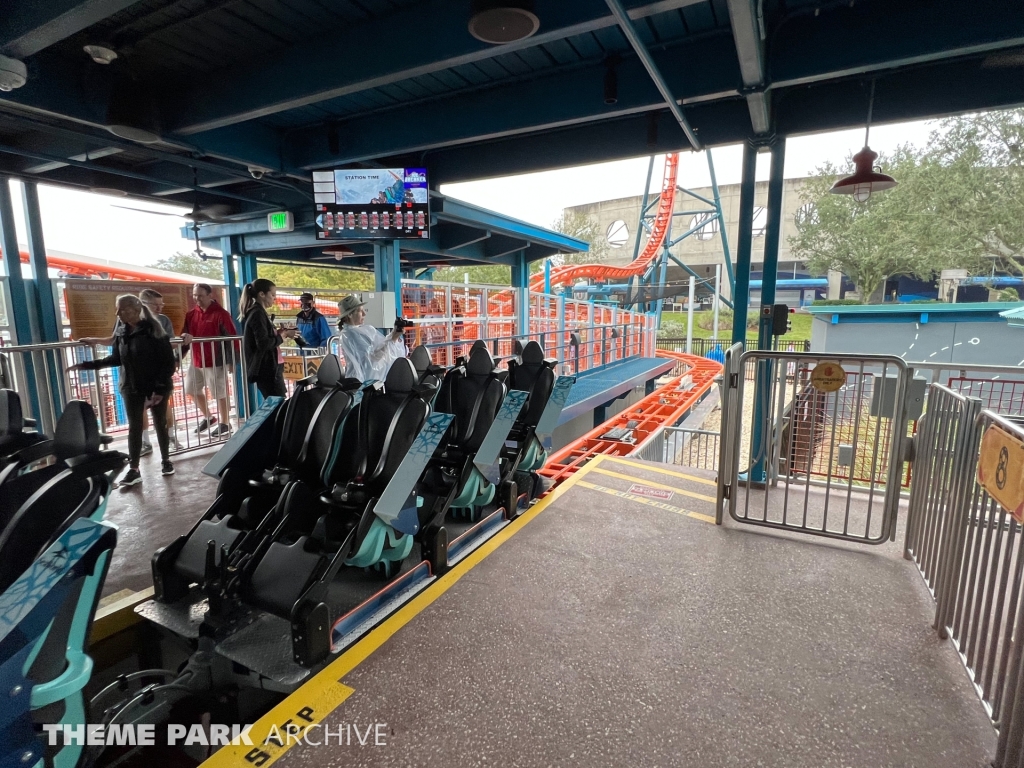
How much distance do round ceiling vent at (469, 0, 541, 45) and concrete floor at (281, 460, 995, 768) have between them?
2.74 metres

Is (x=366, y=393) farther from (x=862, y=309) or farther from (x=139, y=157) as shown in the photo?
(x=862, y=309)

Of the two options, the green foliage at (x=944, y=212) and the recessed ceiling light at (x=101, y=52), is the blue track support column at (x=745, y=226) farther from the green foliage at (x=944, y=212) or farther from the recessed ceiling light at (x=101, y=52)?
the green foliage at (x=944, y=212)

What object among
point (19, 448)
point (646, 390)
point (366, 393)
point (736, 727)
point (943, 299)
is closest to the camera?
point (736, 727)

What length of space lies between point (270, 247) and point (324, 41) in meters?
5.15

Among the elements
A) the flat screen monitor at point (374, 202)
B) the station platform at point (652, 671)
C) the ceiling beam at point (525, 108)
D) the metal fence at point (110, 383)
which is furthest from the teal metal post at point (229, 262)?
the station platform at point (652, 671)

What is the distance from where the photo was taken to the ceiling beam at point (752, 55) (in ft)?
7.31

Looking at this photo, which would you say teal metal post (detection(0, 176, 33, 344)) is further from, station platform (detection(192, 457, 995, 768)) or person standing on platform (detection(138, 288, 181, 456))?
station platform (detection(192, 457, 995, 768))

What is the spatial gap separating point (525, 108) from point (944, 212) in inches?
716

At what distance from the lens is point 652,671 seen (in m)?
1.99

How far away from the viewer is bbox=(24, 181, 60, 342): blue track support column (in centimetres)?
522

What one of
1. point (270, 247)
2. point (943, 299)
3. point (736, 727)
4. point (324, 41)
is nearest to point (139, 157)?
point (270, 247)

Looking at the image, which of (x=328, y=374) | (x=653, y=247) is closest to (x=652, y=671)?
(x=328, y=374)

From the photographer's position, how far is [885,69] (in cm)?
333

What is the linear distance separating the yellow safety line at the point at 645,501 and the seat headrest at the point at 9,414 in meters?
3.35
